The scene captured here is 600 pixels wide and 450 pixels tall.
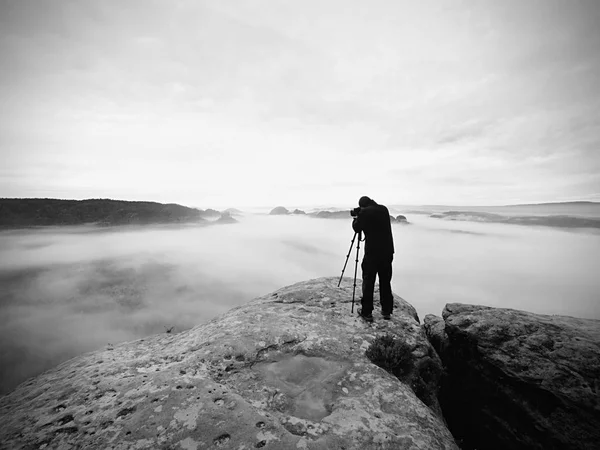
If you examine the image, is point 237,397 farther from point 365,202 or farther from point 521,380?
point 521,380

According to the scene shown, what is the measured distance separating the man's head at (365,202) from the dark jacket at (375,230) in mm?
508

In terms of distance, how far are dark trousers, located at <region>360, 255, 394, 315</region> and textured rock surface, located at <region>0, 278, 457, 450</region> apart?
54cm

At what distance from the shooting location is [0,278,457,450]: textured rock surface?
3684mm

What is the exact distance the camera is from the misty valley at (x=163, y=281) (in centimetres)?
4803

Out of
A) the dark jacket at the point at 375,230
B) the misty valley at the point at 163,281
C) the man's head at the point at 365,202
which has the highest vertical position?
the man's head at the point at 365,202

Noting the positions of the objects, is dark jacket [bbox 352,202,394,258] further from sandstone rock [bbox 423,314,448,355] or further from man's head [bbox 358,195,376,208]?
sandstone rock [bbox 423,314,448,355]

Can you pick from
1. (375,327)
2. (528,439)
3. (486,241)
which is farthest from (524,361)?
(486,241)

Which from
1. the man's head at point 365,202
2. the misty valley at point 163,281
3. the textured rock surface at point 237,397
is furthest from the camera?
the misty valley at point 163,281

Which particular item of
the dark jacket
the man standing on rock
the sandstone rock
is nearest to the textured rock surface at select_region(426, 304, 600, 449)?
the sandstone rock

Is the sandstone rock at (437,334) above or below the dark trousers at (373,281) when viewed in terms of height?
below

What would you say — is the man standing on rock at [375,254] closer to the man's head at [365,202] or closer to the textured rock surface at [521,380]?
the man's head at [365,202]

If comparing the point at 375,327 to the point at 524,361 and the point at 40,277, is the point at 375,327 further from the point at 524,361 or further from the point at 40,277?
the point at 40,277

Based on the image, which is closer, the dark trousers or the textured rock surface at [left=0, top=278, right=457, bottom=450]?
the textured rock surface at [left=0, top=278, right=457, bottom=450]

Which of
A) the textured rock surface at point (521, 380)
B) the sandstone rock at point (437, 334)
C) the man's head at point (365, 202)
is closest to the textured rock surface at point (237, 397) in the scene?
the textured rock surface at point (521, 380)
